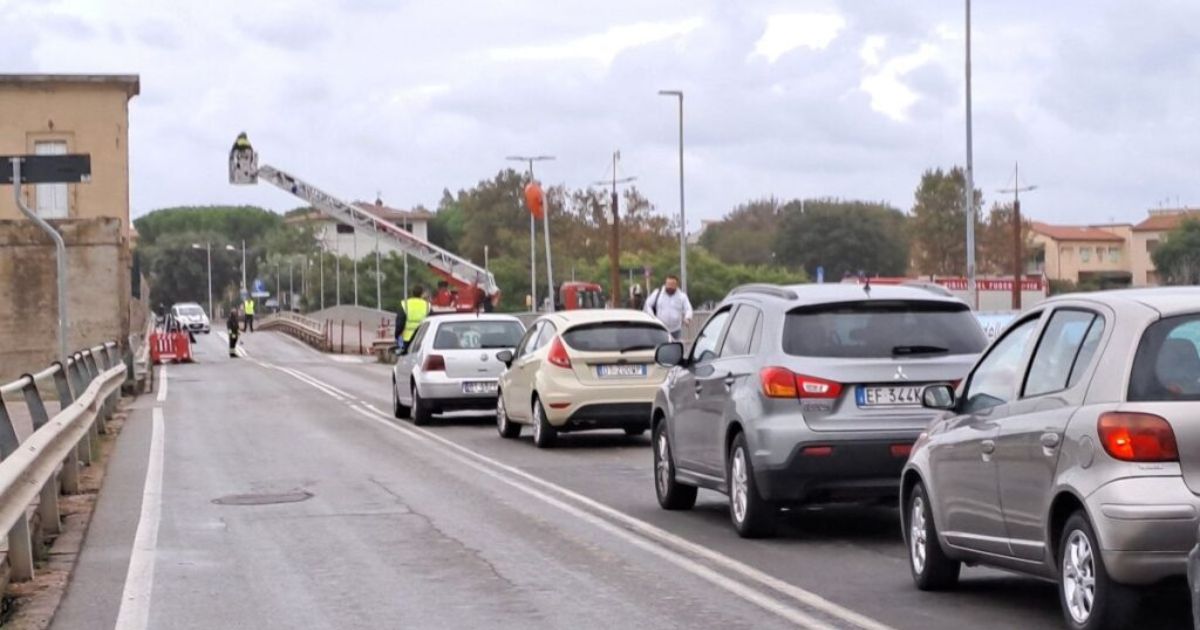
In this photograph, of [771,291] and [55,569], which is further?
→ [771,291]

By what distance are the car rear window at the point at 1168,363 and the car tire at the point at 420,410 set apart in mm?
17235

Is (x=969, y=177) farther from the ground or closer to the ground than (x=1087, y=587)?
farther from the ground

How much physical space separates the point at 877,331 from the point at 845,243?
109 metres

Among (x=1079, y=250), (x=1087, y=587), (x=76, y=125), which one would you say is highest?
(x=76, y=125)

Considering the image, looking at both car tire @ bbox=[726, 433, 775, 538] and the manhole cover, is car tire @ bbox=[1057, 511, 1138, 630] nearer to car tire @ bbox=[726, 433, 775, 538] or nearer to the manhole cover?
car tire @ bbox=[726, 433, 775, 538]

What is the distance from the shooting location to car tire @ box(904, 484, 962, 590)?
949cm

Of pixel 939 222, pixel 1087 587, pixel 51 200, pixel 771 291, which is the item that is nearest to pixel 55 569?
pixel 771 291

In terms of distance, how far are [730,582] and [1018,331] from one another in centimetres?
218

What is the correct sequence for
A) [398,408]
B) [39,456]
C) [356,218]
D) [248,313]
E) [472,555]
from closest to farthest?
[39,456] < [472,555] < [398,408] < [356,218] < [248,313]

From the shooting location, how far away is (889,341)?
11.8 m

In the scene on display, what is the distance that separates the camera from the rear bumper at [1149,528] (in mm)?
7285

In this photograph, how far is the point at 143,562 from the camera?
11359 millimetres

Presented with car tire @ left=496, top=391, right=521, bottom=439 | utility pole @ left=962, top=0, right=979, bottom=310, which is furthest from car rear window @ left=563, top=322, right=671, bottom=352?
utility pole @ left=962, top=0, right=979, bottom=310

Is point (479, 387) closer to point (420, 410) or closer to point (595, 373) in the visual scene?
point (420, 410)
